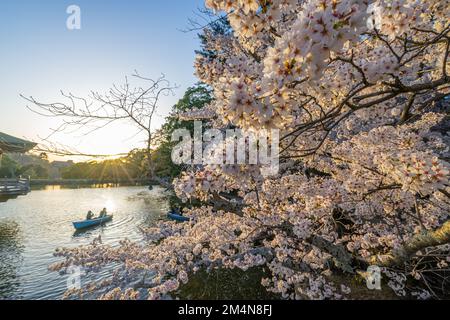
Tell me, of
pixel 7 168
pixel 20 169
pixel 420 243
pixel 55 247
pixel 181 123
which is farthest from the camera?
pixel 20 169

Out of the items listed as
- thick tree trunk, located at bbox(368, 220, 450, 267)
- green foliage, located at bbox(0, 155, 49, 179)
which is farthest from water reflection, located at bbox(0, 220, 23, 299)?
green foliage, located at bbox(0, 155, 49, 179)

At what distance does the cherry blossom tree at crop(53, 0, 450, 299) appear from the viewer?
5.29ft

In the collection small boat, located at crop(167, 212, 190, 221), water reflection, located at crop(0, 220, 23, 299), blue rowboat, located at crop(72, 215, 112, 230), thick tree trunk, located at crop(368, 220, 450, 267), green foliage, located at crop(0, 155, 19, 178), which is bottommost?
water reflection, located at crop(0, 220, 23, 299)

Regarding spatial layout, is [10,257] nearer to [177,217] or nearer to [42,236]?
[42,236]

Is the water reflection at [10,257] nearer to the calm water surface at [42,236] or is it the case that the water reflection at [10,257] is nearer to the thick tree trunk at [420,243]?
the calm water surface at [42,236]

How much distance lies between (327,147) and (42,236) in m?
18.3

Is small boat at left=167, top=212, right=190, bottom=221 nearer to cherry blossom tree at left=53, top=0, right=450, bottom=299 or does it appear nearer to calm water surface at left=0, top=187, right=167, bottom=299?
calm water surface at left=0, top=187, right=167, bottom=299

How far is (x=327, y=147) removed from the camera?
241 inches

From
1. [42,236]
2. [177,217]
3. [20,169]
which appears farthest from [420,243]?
[20,169]

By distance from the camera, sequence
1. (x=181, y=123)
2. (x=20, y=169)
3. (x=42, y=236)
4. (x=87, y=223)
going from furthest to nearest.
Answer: (x=20, y=169) < (x=181, y=123) < (x=87, y=223) < (x=42, y=236)

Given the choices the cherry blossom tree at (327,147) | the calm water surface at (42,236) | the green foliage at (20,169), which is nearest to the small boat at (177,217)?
the calm water surface at (42,236)

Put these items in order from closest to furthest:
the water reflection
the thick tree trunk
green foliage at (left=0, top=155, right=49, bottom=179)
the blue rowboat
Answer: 1. the thick tree trunk
2. the water reflection
3. the blue rowboat
4. green foliage at (left=0, top=155, right=49, bottom=179)

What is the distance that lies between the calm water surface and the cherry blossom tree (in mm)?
3407

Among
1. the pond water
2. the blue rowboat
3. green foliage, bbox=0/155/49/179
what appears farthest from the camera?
green foliage, bbox=0/155/49/179
